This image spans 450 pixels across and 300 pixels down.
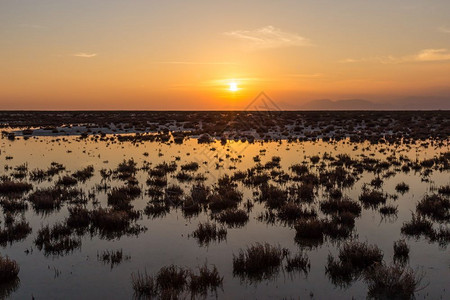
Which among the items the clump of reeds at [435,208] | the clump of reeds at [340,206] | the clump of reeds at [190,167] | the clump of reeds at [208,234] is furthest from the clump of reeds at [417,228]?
the clump of reeds at [190,167]

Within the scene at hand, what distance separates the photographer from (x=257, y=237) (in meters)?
8.47

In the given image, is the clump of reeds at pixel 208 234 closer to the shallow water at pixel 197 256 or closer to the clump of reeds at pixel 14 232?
the shallow water at pixel 197 256

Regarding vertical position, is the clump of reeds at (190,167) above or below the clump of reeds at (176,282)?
above

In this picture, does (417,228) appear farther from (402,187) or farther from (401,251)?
(402,187)

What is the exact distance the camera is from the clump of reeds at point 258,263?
648 centimetres

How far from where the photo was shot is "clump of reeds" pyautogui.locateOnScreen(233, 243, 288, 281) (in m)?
6.48

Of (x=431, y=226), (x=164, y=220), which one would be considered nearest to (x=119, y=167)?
(x=164, y=220)

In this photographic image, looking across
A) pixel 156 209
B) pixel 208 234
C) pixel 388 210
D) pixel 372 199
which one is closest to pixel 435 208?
pixel 388 210

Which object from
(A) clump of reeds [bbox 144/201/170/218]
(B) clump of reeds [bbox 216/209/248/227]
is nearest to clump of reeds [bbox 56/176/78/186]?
(A) clump of reeds [bbox 144/201/170/218]

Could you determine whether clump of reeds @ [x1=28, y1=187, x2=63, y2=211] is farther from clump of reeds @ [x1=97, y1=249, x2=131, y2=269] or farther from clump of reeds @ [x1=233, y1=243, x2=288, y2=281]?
clump of reeds @ [x1=233, y1=243, x2=288, y2=281]

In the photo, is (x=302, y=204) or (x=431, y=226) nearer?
(x=431, y=226)

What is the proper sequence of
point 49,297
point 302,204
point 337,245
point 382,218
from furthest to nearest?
1. point 302,204
2. point 382,218
3. point 337,245
4. point 49,297

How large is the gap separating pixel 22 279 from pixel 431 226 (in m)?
9.44

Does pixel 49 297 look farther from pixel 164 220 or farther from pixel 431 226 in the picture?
pixel 431 226
